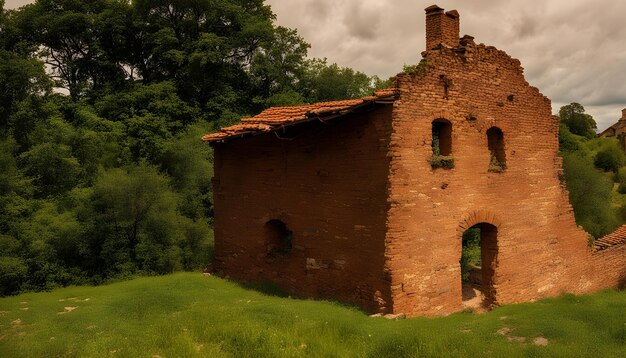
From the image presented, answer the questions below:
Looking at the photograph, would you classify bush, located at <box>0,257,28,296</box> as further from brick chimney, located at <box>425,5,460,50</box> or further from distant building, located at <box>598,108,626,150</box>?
distant building, located at <box>598,108,626,150</box>

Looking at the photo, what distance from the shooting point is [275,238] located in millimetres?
12844

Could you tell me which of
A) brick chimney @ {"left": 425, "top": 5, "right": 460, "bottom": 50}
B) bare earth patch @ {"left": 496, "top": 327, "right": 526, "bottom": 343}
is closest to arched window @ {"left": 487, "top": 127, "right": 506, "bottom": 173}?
brick chimney @ {"left": 425, "top": 5, "right": 460, "bottom": 50}

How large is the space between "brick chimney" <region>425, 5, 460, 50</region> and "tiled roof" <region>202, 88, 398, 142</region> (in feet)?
8.48

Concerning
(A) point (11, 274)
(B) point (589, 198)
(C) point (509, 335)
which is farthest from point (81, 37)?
(B) point (589, 198)

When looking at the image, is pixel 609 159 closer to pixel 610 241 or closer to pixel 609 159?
pixel 609 159

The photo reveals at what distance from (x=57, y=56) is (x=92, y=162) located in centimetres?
1154

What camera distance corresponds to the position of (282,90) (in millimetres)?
30203

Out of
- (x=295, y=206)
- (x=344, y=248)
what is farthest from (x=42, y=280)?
(x=344, y=248)

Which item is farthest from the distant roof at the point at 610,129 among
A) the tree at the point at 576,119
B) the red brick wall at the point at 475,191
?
the red brick wall at the point at 475,191

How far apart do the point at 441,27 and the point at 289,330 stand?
310 inches

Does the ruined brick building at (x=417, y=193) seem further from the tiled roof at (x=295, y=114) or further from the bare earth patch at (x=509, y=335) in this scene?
the bare earth patch at (x=509, y=335)

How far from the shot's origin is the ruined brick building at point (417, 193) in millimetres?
9484

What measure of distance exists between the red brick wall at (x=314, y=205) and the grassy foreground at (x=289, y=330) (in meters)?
0.95

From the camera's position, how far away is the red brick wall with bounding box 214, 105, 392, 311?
964cm
